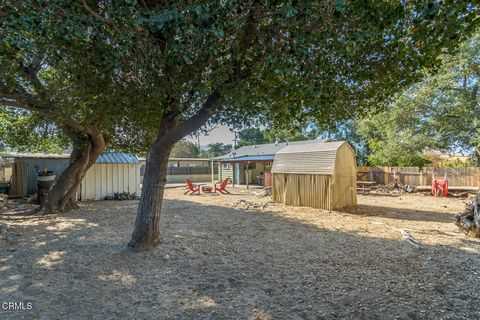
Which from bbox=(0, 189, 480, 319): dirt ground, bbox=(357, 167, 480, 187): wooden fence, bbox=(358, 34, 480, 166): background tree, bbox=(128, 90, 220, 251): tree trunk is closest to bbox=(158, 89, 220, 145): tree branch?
bbox=(128, 90, 220, 251): tree trunk

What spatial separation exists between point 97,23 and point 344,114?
4.43 meters

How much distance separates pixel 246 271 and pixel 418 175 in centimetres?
1541

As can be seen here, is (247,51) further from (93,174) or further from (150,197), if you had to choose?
(93,174)

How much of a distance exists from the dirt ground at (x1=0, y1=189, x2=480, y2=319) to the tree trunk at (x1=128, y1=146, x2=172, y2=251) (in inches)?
10.9

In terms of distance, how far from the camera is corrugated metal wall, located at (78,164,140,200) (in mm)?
12742

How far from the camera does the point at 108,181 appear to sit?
1337 centimetres

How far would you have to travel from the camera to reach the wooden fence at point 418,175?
14016 millimetres

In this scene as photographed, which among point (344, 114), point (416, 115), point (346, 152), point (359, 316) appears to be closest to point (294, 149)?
point (346, 152)

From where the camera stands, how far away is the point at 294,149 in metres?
11.6

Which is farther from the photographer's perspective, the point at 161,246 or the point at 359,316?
the point at 161,246

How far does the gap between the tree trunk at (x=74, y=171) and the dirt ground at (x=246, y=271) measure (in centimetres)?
150

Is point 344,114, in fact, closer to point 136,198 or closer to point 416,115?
point 136,198

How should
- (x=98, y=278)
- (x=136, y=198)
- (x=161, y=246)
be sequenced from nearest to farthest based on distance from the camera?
(x=98, y=278) < (x=161, y=246) < (x=136, y=198)

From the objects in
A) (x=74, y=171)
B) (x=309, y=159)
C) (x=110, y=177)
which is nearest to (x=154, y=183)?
(x=74, y=171)
